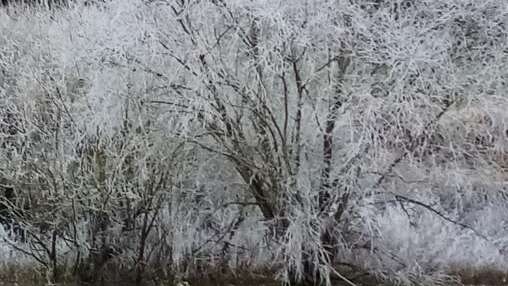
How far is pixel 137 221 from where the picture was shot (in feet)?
28.1

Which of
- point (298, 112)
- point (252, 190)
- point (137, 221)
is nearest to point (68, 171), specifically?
point (137, 221)

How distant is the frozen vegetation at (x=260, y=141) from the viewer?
7473 mm

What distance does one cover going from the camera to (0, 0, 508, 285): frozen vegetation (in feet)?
24.5

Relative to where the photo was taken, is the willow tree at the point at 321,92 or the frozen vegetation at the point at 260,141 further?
the frozen vegetation at the point at 260,141

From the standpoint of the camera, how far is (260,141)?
806cm

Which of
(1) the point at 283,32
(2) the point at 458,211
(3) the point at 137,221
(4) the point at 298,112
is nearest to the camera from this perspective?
(1) the point at 283,32

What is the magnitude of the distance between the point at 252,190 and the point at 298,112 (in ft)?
3.51

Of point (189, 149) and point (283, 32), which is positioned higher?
point (283, 32)

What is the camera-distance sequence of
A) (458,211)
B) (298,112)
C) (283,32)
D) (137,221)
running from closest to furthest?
(283,32)
(298,112)
(137,221)
(458,211)

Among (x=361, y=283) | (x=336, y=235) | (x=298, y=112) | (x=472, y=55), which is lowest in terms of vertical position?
(x=361, y=283)

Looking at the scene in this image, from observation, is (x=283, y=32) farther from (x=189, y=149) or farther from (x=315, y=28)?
(x=189, y=149)

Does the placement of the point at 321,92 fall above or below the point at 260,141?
above

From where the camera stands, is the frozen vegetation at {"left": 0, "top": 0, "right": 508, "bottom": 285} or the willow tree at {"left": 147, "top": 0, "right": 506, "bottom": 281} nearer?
the willow tree at {"left": 147, "top": 0, "right": 506, "bottom": 281}

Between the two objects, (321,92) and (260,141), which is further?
(260,141)
